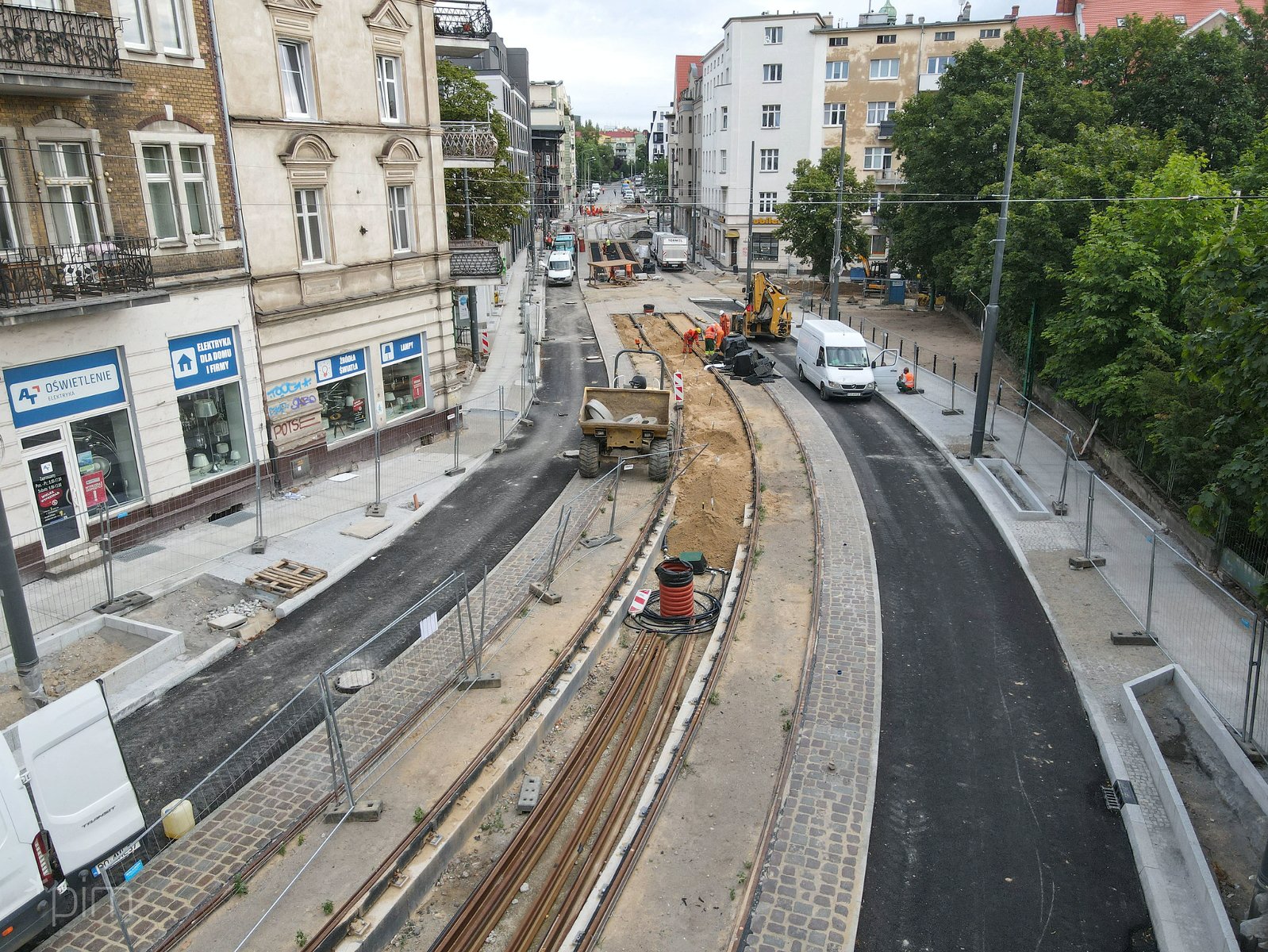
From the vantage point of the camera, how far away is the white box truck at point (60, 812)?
7.22 meters

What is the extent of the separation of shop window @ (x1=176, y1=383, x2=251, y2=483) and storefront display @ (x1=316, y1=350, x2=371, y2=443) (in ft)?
7.84

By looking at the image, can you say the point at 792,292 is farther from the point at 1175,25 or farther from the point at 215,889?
the point at 215,889

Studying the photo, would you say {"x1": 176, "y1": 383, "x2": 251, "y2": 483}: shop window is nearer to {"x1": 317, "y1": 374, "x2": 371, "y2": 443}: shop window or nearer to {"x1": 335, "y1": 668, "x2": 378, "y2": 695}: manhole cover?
{"x1": 317, "y1": 374, "x2": 371, "y2": 443}: shop window

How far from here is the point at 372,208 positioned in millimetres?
21438

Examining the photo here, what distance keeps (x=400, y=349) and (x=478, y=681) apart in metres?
13.3

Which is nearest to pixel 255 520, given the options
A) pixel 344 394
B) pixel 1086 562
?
pixel 344 394

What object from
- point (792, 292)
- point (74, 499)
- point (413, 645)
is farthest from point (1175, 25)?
point (74, 499)

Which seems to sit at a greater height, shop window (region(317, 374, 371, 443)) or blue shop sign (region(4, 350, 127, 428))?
blue shop sign (region(4, 350, 127, 428))

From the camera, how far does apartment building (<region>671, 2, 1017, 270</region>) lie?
6022cm

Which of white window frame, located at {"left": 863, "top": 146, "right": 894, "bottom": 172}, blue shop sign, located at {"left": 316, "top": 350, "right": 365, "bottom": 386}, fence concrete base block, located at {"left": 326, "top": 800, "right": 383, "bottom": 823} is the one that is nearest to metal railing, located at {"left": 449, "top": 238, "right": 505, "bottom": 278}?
blue shop sign, located at {"left": 316, "top": 350, "right": 365, "bottom": 386}

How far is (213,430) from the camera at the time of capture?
17891 millimetres

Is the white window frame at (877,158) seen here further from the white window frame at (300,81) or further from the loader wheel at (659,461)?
the white window frame at (300,81)

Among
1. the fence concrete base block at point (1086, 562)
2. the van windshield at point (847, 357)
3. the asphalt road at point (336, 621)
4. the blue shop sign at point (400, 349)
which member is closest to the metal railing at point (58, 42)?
the blue shop sign at point (400, 349)

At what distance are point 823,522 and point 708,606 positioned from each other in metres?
4.32
